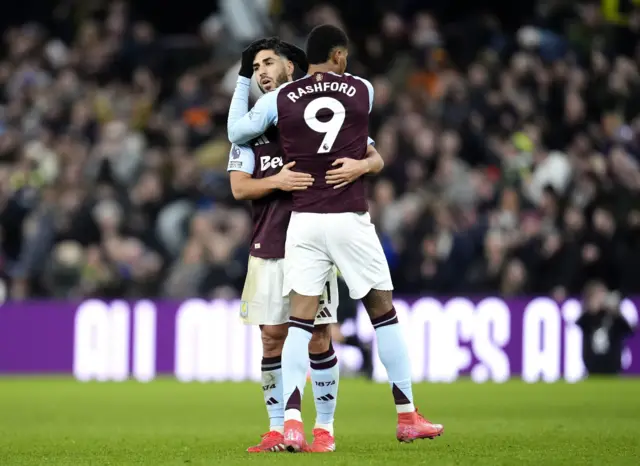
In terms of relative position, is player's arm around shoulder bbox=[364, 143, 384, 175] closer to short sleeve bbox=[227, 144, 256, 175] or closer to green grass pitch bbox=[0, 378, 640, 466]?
short sleeve bbox=[227, 144, 256, 175]

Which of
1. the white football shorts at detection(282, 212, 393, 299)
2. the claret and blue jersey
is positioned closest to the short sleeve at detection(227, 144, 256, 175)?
the claret and blue jersey

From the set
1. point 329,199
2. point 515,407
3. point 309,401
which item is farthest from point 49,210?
point 329,199

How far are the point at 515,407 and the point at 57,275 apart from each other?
323 inches

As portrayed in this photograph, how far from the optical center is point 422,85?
20734 mm

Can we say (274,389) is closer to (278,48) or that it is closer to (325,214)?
(325,214)

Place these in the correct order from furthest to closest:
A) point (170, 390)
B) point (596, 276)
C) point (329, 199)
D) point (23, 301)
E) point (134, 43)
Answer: point (134, 43) → point (23, 301) → point (596, 276) → point (170, 390) → point (329, 199)

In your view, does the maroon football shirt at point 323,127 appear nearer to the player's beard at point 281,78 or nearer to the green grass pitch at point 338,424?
the player's beard at point 281,78

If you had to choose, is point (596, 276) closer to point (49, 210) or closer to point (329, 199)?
point (49, 210)

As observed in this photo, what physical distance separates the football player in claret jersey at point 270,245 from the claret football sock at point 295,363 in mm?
367

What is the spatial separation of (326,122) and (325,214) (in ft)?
1.68

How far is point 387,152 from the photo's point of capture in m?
19.2

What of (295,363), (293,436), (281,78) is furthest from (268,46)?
(293,436)

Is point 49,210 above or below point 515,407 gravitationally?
above

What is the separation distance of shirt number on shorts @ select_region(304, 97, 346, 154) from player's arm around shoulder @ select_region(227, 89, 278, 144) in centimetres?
22
